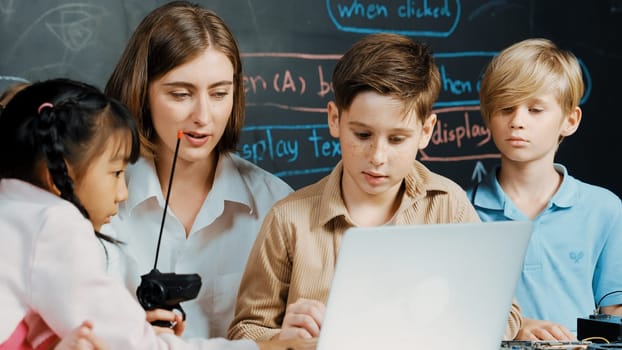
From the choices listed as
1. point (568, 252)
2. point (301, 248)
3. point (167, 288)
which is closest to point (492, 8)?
point (568, 252)

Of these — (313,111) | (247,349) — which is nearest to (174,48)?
(247,349)

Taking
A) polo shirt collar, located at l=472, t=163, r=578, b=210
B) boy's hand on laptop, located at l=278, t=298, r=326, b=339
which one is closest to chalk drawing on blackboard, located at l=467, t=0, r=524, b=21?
polo shirt collar, located at l=472, t=163, r=578, b=210

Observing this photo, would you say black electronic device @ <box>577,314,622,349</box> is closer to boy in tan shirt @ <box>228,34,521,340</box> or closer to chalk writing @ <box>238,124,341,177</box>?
boy in tan shirt @ <box>228,34,521,340</box>

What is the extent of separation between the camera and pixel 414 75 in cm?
198

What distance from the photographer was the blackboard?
2.78 meters

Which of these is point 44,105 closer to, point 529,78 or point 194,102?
point 194,102

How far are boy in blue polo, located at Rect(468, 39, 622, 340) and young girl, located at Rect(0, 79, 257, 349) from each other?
38.3 inches

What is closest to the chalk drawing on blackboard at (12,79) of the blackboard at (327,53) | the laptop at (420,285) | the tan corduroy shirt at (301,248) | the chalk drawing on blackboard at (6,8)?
the blackboard at (327,53)

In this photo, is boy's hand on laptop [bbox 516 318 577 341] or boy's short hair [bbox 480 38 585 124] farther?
boy's short hair [bbox 480 38 585 124]

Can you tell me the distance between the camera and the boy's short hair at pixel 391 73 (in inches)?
76.0

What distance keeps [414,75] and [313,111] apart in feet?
4.28

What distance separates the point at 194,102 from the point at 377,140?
43 cm

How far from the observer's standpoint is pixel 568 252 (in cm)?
228

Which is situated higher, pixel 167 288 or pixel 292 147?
pixel 292 147
